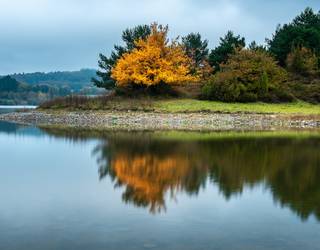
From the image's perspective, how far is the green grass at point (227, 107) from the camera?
135 feet

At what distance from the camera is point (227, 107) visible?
4181 centimetres

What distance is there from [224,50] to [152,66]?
1314 cm

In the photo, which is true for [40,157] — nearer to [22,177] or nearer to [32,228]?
[22,177]

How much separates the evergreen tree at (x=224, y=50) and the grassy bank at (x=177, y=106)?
440 inches

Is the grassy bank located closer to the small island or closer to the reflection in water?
the small island

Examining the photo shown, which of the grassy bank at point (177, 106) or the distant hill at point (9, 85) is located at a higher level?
the distant hill at point (9, 85)

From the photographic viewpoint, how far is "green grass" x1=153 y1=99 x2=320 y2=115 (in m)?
41.0

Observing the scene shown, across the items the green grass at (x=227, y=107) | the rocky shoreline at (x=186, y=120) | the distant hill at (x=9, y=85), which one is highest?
the distant hill at (x=9, y=85)

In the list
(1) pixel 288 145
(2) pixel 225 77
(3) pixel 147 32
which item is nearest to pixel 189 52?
(3) pixel 147 32

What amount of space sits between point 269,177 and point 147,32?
4912 cm

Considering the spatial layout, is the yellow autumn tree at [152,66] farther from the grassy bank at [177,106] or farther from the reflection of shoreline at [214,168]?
the reflection of shoreline at [214,168]

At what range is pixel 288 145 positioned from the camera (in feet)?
74.7

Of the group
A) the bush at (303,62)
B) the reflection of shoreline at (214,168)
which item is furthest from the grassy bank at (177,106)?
the reflection of shoreline at (214,168)

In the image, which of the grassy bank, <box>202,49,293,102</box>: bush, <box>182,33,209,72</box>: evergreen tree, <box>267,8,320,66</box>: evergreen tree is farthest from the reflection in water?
<box>182,33,209,72</box>: evergreen tree
